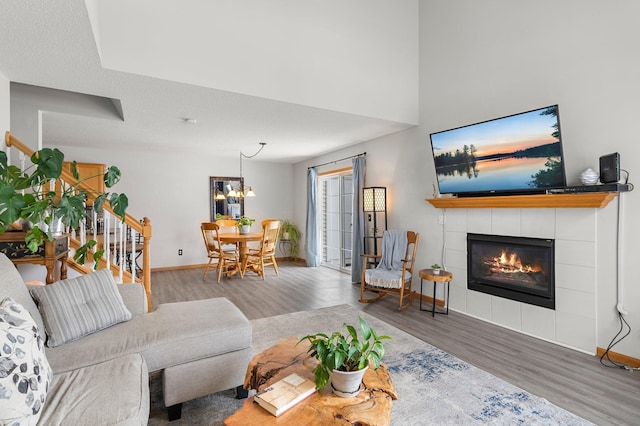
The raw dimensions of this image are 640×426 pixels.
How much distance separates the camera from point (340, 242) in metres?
6.54

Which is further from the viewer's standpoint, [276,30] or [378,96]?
[378,96]

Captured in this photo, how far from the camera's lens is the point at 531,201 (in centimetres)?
309

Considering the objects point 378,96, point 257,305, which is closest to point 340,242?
point 257,305

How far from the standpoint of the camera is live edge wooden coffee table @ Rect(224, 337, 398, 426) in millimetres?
1238

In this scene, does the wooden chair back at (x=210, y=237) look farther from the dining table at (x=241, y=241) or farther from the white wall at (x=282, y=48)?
the white wall at (x=282, y=48)

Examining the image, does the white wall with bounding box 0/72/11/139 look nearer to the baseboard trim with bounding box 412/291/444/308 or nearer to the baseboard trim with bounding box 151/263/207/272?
the baseboard trim with bounding box 151/263/207/272

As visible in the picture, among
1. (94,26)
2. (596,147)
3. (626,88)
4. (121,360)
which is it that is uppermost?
(94,26)

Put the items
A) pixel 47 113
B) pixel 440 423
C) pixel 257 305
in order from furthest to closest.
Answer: pixel 257 305 < pixel 47 113 < pixel 440 423

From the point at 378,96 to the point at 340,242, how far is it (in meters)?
3.29

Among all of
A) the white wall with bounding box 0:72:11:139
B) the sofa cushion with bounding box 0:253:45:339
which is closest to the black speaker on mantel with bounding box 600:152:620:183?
the sofa cushion with bounding box 0:253:45:339

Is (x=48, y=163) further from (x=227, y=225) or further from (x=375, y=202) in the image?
(x=227, y=225)

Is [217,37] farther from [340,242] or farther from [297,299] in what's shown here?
[340,242]

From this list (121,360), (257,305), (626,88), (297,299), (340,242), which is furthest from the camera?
(340,242)

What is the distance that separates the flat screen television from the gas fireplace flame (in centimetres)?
69
